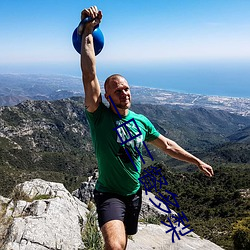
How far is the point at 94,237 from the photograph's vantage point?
6.18 m

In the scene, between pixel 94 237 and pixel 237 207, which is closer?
pixel 94 237

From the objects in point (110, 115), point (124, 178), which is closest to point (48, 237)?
point (124, 178)

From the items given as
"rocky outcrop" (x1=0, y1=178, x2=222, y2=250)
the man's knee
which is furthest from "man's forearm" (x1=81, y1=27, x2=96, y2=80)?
"rocky outcrop" (x1=0, y1=178, x2=222, y2=250)

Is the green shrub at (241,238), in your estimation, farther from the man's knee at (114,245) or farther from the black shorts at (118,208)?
the man's knee at (114,245)

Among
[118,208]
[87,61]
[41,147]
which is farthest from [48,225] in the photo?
[41,147]

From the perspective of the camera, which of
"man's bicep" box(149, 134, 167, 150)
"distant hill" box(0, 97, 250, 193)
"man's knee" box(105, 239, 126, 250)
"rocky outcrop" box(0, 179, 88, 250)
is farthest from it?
"distant hill" box(0, 97, 250, 193)

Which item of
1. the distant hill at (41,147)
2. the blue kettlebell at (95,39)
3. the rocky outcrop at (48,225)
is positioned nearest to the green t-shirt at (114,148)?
the blue kettlebell at (95,39)

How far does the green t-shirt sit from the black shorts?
3.2 inches

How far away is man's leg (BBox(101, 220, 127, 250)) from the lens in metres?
3.17

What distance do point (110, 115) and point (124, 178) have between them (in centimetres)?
82

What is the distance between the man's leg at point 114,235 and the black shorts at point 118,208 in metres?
0.08

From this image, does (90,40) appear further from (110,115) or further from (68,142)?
(68,142)

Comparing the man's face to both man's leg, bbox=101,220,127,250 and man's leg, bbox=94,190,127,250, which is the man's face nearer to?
man's leg, bbox=94,190,127,250

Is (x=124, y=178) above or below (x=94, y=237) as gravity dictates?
above
